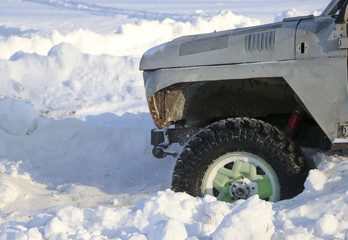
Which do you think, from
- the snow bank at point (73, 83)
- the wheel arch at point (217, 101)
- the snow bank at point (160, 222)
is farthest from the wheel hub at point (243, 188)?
the snow bank at point (73, 83)

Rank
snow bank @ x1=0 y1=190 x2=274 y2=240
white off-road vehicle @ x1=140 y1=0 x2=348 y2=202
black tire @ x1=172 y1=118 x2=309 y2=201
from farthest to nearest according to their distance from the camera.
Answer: black tire @ x1=172 y1=118 x2=309 y2=201 < white off-road vehicle @ x1=140 y1=0 x2=348 y2=202 < snow bank @ x1=0 y1=190 x2=274 y2=240

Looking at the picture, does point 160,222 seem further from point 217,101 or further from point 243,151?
point 217,101

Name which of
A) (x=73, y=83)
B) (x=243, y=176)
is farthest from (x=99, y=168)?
(x=73, y=83)

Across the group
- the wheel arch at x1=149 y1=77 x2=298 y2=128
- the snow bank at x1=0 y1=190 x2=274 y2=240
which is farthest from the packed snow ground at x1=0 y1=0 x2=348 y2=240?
the wheel arch at x1=149 y1=77 x2=298 y2=128

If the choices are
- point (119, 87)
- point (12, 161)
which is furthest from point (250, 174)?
point (119, 87)

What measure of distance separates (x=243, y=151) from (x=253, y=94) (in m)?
0.84


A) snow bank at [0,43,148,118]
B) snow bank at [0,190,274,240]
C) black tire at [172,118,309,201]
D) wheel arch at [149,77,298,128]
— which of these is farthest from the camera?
snow bank at [0,43,148,118]

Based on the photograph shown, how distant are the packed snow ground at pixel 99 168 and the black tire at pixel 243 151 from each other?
0.71ft

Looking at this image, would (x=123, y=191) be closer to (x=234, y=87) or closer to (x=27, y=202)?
(x=27, y=202)

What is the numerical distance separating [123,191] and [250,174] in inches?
66.7

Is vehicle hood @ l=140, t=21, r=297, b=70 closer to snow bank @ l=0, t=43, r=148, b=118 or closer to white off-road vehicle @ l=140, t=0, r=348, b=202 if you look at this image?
white off-road vehicle @ l=140, t=0, r=348, b=202

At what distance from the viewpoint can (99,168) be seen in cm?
588

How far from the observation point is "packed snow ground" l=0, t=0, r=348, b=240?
2949 millimetres

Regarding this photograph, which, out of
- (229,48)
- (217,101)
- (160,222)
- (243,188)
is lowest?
(243,188)
